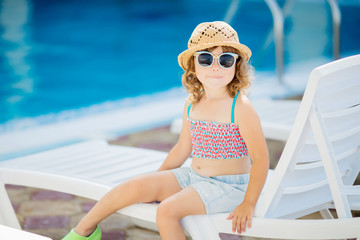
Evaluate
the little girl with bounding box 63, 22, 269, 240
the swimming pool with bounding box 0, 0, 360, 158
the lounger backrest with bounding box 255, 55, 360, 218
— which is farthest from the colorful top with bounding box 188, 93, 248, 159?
the swimming pool with bounding box 0, 0, 360, 158

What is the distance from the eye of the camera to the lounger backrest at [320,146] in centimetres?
204

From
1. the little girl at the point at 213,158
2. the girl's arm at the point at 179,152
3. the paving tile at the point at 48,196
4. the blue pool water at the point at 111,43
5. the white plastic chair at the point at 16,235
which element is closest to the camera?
the white plastic chair at the point at 16,235

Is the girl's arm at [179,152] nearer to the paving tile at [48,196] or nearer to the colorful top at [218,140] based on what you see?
the colorful top at [218,140]

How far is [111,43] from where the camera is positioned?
973 cm

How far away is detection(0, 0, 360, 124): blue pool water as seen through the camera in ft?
25.3

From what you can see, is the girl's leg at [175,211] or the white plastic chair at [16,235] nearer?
the white plastic chair at [16,235]

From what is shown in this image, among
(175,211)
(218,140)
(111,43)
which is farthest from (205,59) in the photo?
(111,43)

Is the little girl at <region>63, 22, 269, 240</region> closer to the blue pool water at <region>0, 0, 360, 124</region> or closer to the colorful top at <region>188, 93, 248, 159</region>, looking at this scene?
the colorful top at <region>188, 93, 248, 159</region>

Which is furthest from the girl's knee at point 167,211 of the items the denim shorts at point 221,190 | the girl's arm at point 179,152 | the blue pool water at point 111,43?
the blue pool water at point 111,43

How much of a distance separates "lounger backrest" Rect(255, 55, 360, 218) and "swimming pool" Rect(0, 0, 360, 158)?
287cm

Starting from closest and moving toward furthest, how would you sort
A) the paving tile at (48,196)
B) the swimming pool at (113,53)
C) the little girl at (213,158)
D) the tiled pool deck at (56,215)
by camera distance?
the little girl at (213,158) → the tiled pool deck at (56,215) → the paving tile at (48,196) → the swimming pool at (113,53)

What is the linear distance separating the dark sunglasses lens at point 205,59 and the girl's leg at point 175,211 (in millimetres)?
512

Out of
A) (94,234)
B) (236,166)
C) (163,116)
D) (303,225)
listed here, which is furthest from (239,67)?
(163,116)

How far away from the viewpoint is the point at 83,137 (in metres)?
5.01
